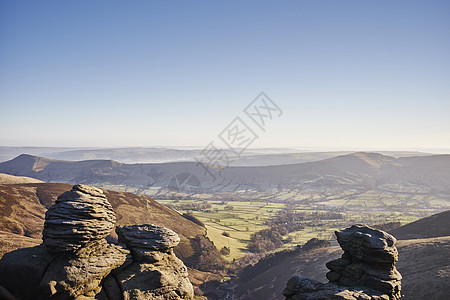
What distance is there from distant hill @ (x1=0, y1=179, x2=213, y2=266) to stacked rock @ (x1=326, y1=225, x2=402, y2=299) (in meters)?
35.0

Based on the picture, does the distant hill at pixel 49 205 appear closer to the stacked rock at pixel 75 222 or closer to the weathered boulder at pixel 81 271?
the stacked rock at pixel 75 222

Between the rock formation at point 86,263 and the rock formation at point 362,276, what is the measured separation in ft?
35.1

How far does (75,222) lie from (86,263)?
3.26 m

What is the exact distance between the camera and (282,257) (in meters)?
69.7

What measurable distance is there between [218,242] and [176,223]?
17.1 m

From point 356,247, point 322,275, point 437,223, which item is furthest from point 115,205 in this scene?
point 437,223

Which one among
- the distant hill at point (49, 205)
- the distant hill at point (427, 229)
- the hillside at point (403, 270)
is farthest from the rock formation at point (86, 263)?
the distant hill at point (427, 229)

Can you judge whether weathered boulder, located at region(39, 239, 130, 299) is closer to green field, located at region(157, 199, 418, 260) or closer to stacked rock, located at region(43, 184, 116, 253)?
stacked rock, located at region(43, 184, 116, 253)

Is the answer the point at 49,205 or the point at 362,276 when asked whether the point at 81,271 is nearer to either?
the point at 362,276

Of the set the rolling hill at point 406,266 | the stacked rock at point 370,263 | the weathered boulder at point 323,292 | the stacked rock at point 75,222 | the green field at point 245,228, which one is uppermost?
the stacked rock at point 75,222

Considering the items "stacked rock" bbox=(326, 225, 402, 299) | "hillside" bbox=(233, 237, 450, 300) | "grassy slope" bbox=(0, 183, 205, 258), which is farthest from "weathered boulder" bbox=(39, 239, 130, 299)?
"hillside" bbox=(233, 237, 450, 300)

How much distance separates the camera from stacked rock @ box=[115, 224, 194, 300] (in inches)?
819

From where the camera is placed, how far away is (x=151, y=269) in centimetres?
2203

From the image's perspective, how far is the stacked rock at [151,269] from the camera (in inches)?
819
